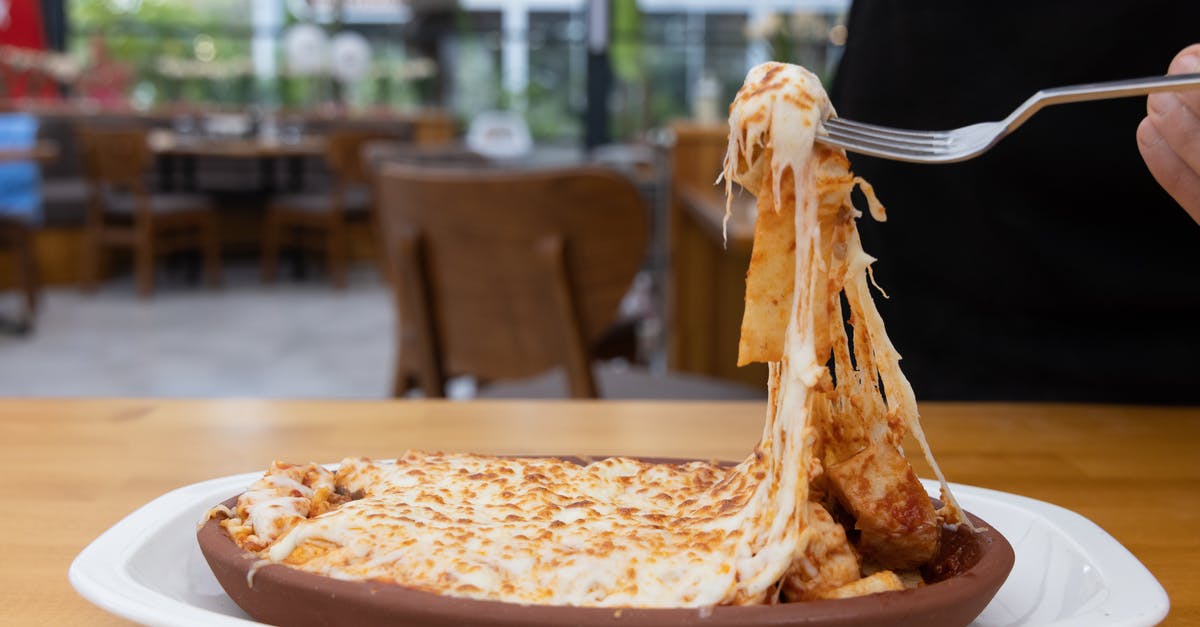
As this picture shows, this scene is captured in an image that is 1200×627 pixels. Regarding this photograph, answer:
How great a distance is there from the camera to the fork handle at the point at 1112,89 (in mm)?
449

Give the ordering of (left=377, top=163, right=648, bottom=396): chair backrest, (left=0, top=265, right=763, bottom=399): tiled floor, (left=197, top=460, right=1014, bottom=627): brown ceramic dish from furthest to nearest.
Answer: (left=0, top=265, right=763, bottom=399): tiled floor < (left=377, top=163, right=648, bottom=396): chair backrest < (left=197, top=460, right=1014, bottom=627): brown ceramic dish

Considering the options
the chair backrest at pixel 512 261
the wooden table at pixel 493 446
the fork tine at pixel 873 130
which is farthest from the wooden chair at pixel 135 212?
the fork tine at pixel 873 130

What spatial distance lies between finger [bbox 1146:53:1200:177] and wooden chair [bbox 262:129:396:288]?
22.3 ft

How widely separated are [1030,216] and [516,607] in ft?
3.39

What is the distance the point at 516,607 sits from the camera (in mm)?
411

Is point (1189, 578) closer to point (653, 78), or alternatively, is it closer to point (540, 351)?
point (540, 351)

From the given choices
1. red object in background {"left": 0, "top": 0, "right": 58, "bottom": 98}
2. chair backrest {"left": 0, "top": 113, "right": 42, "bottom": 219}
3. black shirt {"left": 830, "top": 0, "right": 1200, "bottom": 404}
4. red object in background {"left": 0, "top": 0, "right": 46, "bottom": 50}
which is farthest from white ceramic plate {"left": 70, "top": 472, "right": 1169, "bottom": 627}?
red object in background {"left": 0, "top": 0, "right": 46, "bottom": 50}

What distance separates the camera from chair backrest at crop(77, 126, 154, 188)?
6566 millimetres

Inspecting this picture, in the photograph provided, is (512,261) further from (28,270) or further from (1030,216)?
(28,270)

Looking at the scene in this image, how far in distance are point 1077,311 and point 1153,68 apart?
28 centimetres

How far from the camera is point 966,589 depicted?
1.45 ft

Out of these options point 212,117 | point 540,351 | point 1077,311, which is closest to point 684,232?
point 540,351

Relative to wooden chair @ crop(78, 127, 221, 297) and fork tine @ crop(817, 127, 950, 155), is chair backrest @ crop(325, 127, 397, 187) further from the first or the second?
fork tine @ crop(817, 127, 950, 155)

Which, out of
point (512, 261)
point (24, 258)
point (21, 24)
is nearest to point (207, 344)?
point (24, 258)
